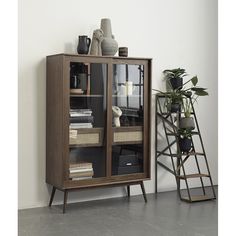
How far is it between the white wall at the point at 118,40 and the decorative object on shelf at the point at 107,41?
22 cm

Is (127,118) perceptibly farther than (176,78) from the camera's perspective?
No

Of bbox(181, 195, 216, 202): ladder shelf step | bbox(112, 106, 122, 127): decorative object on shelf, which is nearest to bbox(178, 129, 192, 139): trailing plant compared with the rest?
bbox(181, 195, 216, 202): ladder shelf step

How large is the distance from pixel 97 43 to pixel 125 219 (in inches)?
68.5

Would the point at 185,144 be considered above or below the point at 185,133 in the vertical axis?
below

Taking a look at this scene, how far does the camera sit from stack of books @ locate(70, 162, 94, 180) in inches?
155

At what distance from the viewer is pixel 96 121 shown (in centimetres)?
409

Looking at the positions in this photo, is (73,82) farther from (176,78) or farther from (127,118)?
(176,78)

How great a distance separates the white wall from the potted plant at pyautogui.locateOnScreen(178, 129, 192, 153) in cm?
55

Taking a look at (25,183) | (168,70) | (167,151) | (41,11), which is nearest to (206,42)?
(168,70)

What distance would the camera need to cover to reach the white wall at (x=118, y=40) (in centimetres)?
409

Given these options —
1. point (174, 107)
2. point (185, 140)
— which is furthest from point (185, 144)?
point (174, 107)

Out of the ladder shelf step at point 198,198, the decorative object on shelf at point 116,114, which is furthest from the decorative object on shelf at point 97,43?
the ladder shelf step at point 198,198

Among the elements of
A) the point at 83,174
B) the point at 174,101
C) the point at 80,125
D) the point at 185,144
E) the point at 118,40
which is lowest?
the point at 83,174
